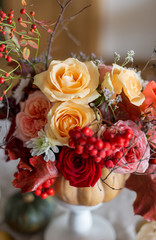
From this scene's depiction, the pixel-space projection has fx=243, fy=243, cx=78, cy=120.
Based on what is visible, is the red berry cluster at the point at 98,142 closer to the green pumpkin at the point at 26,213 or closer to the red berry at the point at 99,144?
the red berry at the point at 99,144

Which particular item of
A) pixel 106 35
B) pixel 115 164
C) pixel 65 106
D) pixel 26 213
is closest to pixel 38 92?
pixel 65 106

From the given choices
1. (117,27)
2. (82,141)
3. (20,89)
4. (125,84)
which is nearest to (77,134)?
(82,141)

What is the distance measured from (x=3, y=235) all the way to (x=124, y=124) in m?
0.46

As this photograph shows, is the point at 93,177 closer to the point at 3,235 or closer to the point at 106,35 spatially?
the point at 3,235

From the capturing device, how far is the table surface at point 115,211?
0.68 meters

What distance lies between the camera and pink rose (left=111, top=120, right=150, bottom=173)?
0.40 m

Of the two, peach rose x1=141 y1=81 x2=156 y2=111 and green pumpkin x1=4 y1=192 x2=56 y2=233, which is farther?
green pumpkin x1=4 y1=192 x2=56 y2=233

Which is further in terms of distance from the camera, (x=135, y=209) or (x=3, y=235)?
(x=3, y=235)

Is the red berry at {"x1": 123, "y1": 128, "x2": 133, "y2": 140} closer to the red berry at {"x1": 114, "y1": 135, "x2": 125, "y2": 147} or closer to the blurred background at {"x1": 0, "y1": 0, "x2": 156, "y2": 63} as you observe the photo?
the red berry at {"x1": 114, "y1": 135, "x2": 125, "y2": 147}

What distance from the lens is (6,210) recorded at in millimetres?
679

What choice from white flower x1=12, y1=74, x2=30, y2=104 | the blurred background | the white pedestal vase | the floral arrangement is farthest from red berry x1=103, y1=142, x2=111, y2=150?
the blurred background

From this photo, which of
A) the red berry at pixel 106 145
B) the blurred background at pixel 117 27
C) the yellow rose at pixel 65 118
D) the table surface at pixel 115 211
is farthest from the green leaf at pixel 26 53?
the blurred background at pixel 117 27

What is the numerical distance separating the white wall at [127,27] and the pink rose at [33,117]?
1437 millimetres

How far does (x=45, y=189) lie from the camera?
48cm
